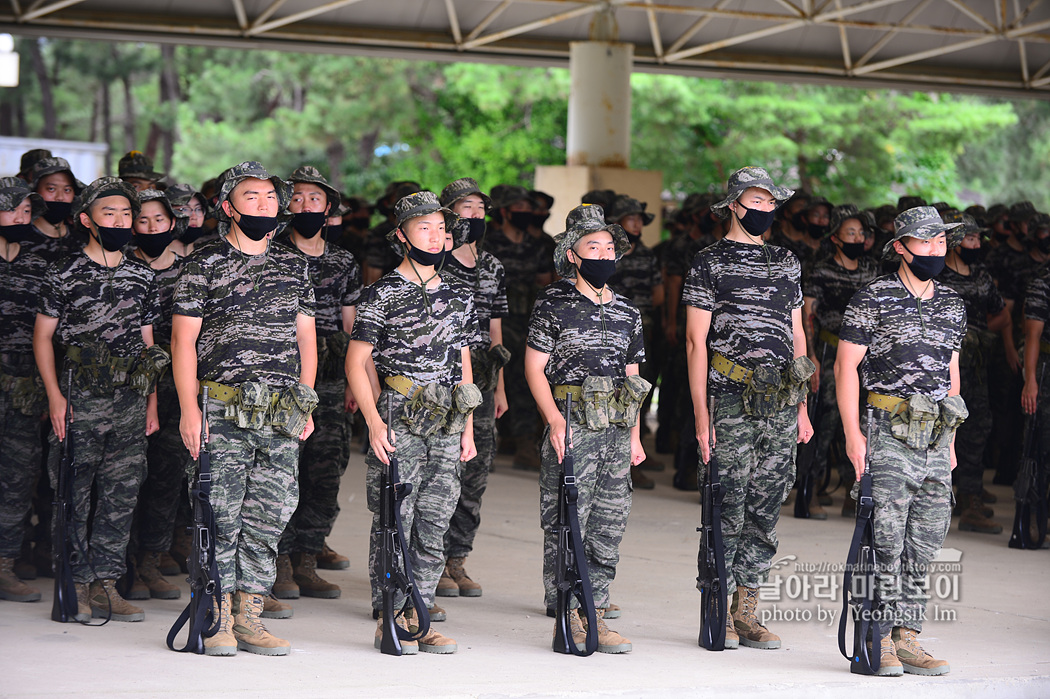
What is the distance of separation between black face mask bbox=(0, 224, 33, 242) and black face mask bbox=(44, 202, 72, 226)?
383mm

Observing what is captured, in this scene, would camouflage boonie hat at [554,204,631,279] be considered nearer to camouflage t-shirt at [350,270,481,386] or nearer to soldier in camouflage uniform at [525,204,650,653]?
soldier in camouflage uniform at [525,204,650,653]

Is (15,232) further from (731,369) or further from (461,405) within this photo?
(731,369)

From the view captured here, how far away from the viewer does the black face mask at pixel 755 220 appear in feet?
20.0

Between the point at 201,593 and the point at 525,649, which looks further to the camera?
the point at 525,649

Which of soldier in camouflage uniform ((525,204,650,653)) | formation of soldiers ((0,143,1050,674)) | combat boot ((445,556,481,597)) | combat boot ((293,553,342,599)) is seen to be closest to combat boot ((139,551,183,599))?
formation of soldiers ((0,143,1050,674))

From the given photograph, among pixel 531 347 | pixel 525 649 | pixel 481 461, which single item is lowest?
pixel 525 649

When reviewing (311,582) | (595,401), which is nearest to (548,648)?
(595,401)

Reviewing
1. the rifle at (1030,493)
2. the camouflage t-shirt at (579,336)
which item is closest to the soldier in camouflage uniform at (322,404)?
the camouflage t-shirt at (579,336)

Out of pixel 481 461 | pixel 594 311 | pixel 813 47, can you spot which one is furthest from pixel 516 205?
pixel 813 47

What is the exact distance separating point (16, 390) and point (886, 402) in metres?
4.41

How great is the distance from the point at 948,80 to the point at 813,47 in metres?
1.99

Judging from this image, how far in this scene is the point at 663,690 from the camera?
5.26 meters

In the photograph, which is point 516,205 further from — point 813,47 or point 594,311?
point 813,47

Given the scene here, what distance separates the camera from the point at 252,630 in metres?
5.64
